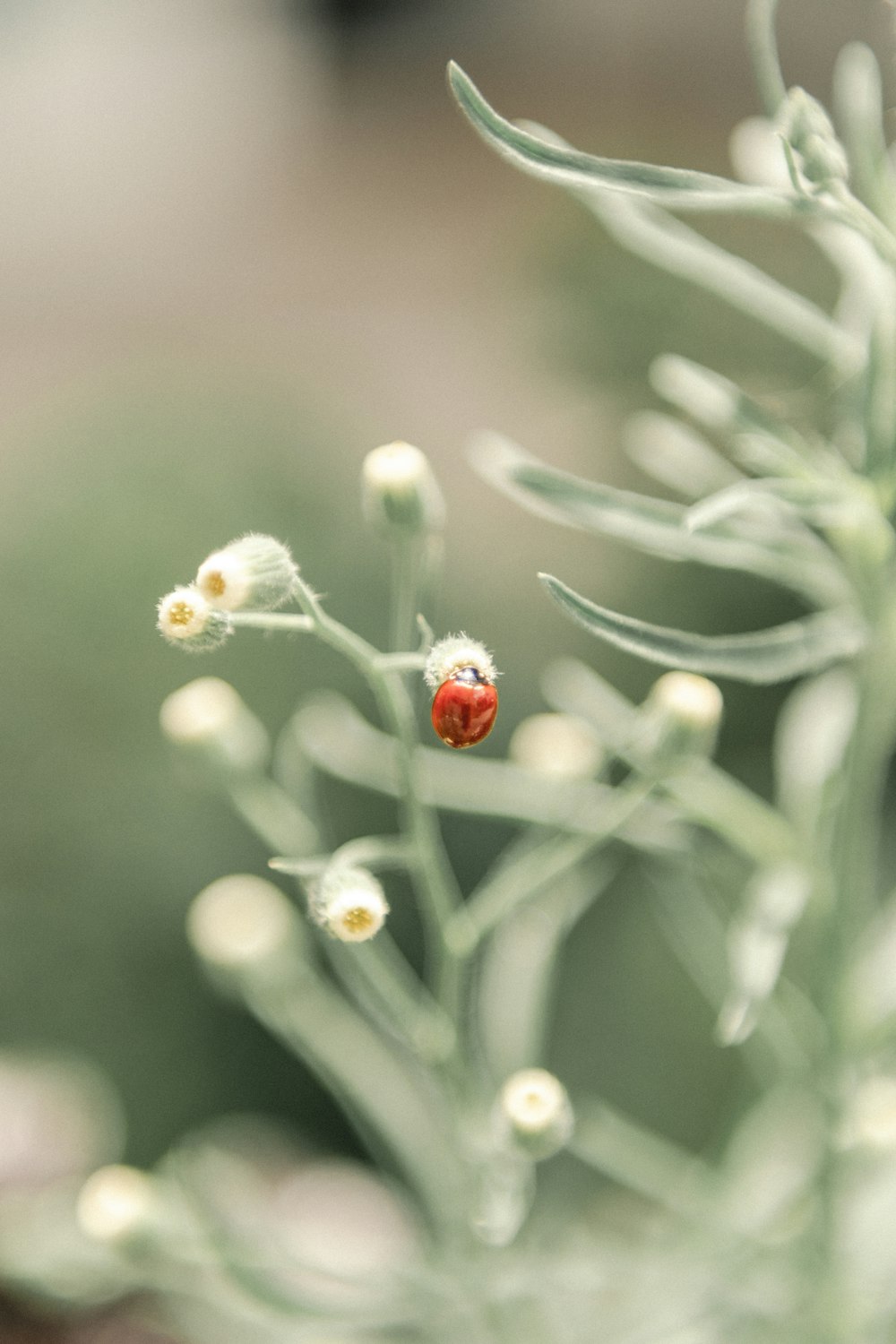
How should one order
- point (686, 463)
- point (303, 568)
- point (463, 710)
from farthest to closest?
point (303, 568) → point (686, 463) → point (463, 710)

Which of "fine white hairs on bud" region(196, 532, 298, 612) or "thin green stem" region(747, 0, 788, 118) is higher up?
"thin green stem" region(747, 0, 788, 118)

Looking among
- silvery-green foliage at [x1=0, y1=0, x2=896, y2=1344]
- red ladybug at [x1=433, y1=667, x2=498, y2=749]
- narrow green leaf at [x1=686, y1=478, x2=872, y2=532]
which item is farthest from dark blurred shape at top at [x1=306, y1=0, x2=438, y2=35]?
red ladybug at [x1=433, y1=667, x2=498, y2=749]

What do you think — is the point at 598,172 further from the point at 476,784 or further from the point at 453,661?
the point at 476,784

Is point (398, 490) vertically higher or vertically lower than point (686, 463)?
lower

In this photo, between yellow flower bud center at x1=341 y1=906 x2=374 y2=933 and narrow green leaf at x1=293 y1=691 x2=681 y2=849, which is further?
narrow green leaf at x1=293 y1=691 x2=681 y2=849

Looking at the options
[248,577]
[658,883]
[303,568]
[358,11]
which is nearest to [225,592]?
[248,577]

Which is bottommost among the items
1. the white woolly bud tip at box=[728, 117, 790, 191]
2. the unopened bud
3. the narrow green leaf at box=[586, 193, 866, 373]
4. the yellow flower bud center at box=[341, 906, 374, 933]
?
the yellow flower bud center at box=[341, 906, 374, 933]

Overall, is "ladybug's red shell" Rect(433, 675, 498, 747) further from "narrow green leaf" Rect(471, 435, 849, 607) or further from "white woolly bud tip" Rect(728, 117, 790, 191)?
"white woolly bud tip" Rect(728, 117, 790, 191)
